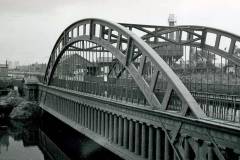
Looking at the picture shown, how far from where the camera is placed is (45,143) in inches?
1470

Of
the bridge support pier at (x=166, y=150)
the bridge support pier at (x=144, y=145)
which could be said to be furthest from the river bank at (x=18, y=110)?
the bridge support pier at (x=166, y=150)

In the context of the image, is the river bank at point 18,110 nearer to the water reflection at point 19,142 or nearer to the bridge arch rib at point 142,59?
the water reflection at point 19,142

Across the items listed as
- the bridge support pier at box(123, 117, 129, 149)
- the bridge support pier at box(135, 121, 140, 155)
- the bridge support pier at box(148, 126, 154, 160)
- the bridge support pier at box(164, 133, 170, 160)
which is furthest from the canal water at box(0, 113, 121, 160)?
the bridge support pier at box(164, 133, 170, 160)

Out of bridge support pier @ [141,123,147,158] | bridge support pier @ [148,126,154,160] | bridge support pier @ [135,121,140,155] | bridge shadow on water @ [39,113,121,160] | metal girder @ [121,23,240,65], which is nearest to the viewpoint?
bridge support pier @ [148,126,154,160]

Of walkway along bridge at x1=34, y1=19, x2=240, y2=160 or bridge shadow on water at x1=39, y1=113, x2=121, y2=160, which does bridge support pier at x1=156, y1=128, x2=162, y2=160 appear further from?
bridge shadow on water at x1=39, y1=113, x2=121, y2=160

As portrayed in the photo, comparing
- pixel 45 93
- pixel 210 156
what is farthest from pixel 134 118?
pixel 45 93

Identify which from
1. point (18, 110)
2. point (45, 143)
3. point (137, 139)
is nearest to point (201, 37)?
point (137, 139)

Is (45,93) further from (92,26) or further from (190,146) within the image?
(190,146)

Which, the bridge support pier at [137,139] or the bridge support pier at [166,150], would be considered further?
the bridge support pier at [137,139]

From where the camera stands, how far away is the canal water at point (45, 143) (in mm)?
30109

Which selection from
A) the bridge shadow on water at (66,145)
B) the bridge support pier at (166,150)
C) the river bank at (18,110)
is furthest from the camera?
the river bank at (18,110)

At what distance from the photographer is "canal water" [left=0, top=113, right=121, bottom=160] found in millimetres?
30109

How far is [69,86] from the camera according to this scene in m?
35.9

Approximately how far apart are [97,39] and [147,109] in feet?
32.0
